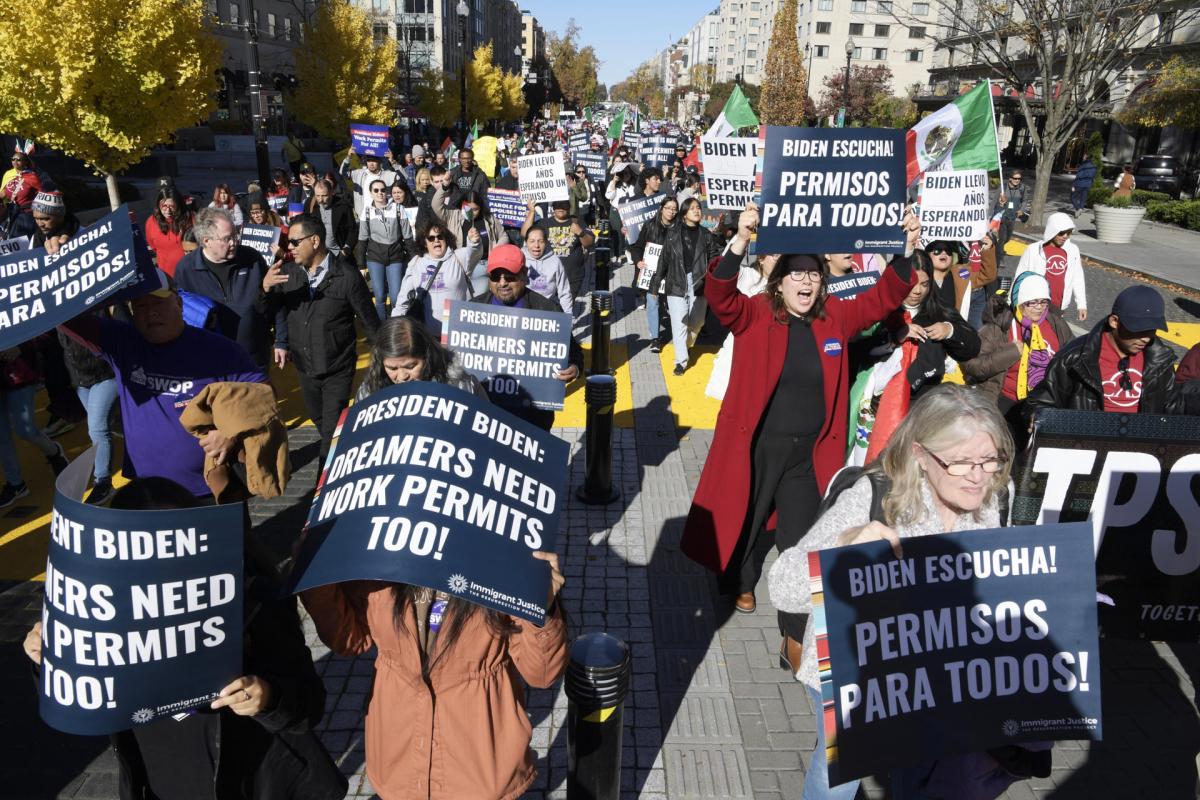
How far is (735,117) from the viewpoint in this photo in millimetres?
11727

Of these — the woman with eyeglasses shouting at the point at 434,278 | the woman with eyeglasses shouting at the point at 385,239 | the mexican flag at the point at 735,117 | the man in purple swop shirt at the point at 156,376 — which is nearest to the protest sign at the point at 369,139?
the woman with eyeglasses shouting at the point at 385,239

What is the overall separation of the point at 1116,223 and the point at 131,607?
25.7m

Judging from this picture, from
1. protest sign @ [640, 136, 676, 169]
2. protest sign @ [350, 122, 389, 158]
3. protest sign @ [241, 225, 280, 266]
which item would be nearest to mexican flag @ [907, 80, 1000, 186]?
protest sign @ [241, 225, 280, 266]

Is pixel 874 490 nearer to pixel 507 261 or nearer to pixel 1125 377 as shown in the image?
pixel 1125 377

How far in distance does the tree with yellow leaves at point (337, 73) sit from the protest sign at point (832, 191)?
28.0m

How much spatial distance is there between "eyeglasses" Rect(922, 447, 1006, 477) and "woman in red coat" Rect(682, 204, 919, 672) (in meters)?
1.75

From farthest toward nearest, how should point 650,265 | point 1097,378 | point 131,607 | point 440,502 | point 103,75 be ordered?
1. point 103,75
2. point 650,265
3. point 1097,378
4. point 440,502
5. point 131,607

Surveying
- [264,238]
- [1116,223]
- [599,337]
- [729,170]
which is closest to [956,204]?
[729,170]

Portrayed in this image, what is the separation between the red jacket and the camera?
4.36 metres

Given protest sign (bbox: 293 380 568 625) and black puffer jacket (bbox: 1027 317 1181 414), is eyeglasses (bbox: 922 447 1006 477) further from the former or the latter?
black puffer jacket (bbox: 1027 317 1181 414)

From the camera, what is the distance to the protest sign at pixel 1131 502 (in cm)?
358

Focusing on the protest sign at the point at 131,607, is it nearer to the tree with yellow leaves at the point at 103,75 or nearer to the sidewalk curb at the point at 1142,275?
the tree with yellow leaves at the point at 103,75

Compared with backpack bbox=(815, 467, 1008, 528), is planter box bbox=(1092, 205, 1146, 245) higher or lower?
higher

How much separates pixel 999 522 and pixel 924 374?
264cm
